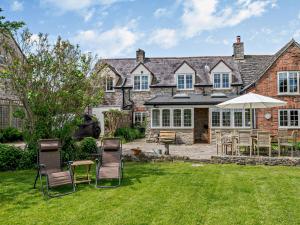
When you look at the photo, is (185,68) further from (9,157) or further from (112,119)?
(9,157)

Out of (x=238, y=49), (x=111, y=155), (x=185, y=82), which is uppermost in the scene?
(x=238, y=49)

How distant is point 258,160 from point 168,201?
6.99m

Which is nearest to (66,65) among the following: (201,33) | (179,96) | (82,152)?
(82,152)

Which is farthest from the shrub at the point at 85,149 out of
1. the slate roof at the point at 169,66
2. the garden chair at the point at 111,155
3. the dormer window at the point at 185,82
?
the dormer window at the point at 185,82

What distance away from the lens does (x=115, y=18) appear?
11.7 meters

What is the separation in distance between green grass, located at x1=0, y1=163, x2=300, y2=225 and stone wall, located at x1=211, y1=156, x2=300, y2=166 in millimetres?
2227

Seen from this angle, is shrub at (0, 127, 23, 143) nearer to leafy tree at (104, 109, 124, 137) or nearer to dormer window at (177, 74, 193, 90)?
leafy tree at (104, 109, 124, 137)

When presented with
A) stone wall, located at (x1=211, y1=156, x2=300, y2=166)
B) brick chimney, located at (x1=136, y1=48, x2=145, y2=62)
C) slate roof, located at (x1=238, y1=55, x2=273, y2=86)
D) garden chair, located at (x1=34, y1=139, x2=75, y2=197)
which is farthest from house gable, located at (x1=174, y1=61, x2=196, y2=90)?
garden chair, located at (x1=34, y1=139, x2=75, y2=197)

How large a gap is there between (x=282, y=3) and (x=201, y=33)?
4.02 metres

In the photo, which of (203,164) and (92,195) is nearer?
(92,195)

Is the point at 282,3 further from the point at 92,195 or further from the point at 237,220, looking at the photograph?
the point at 92,195

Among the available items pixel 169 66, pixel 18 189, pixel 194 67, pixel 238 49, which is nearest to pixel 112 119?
pixel 169 66

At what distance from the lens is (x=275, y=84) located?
75.0ft

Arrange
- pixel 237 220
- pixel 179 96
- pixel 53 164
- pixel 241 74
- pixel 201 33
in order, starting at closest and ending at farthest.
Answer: pixel 237 220 → pixel 53 164 → pixel 201 33 → pixel 179 96 → pixel 241 74
